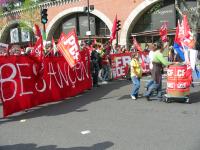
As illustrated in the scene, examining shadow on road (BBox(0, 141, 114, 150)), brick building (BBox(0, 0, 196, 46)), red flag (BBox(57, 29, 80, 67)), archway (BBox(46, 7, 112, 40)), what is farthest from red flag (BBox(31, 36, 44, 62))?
archway (BBox(46, 7, 112, 40))

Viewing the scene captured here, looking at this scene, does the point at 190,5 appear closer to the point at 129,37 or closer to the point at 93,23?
the point at 129,37

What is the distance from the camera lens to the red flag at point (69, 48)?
12.0 metres

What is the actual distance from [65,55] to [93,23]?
3102 cm

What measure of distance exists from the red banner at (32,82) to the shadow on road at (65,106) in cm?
15

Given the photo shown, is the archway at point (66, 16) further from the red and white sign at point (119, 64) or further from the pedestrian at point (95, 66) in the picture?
the pedestrian at point (95, 66)

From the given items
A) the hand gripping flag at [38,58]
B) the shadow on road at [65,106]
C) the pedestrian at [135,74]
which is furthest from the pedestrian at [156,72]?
the hand gripping flag at [38,58]

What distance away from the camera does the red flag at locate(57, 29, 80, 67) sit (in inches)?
472

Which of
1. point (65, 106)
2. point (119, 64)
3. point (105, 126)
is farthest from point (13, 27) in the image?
point (105, 126)

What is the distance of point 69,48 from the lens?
12.1 m

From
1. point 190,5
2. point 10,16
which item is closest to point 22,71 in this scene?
point 190,5

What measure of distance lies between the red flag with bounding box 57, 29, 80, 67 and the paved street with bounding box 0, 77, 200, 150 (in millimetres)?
1211

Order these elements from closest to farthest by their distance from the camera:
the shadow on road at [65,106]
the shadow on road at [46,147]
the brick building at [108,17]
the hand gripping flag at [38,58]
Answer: the shadow on road at [46,147]
the shadow on road at [65,106]
the hand gripping flag at [38,58]
the brick building at [108,17]

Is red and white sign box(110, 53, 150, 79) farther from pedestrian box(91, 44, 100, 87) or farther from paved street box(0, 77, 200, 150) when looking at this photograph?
paved street box(0, 77, 200, 150)

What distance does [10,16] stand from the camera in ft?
171
